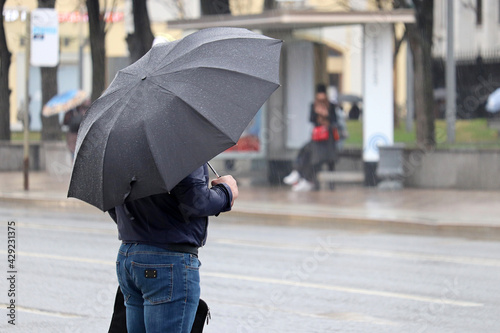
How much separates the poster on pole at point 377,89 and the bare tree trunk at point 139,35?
4.89m

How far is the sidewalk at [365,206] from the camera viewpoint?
44.1 ft

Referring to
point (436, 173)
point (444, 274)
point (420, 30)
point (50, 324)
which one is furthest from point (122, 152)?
point (420, 30)

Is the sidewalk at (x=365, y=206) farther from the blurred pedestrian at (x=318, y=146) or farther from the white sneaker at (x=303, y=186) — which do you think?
the blurred pedestrian at (x=318, y=146)

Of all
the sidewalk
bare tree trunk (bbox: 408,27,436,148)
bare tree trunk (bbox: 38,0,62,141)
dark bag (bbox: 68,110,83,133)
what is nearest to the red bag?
the sidewalk

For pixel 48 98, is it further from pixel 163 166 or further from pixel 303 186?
pixel 163 166

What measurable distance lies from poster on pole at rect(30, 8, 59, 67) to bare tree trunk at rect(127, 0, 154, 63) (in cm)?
249

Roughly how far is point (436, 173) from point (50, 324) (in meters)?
12.7

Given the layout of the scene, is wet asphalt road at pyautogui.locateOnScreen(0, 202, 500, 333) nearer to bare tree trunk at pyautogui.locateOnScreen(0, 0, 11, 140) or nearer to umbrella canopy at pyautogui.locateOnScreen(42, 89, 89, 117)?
umbrella canopy at pyautogui.locateOnScreen(42, 89, 89, 117)

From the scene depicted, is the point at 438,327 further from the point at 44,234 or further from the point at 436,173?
the point at 436,173

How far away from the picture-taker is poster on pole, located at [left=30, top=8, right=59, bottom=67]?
18266 mm

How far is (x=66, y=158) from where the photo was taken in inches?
874

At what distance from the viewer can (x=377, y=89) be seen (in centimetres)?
1881

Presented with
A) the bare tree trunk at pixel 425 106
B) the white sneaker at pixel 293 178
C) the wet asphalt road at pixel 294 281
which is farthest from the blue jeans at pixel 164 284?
the bare tree trunk at pixel 425 106

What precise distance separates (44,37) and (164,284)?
15.2 metres
